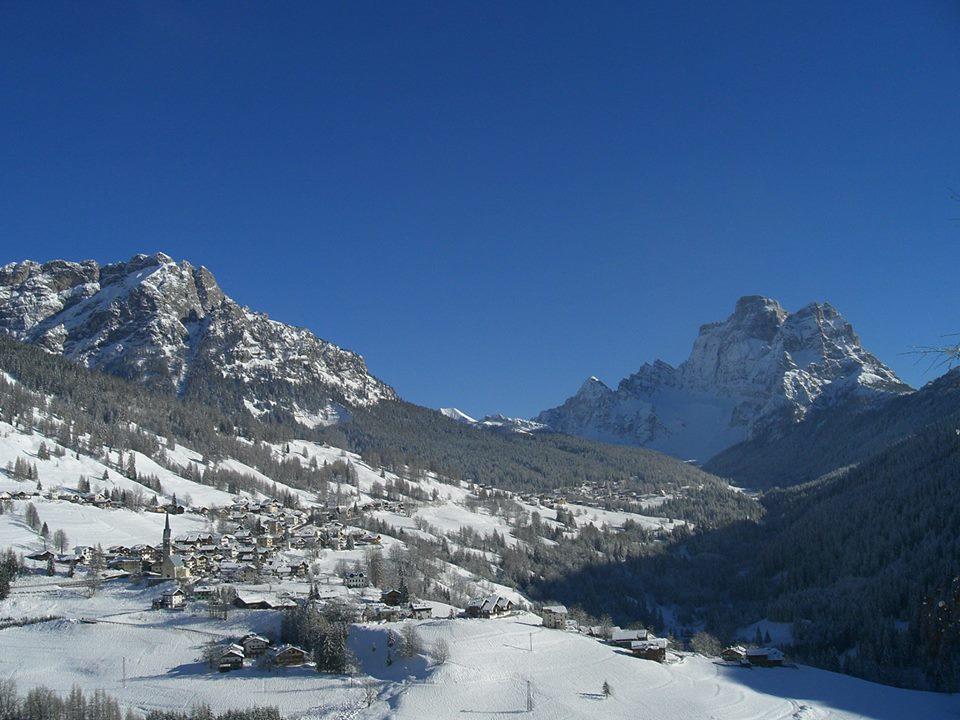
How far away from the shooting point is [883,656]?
330 feet

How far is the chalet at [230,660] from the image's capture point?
2744 inches

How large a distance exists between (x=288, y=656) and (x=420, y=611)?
81.3 ft

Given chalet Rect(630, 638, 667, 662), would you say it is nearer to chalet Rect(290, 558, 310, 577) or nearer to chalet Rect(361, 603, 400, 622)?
chalet Rect(361, 603, 400, 622)

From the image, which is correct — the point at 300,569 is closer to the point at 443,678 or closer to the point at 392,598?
the point at 392,598

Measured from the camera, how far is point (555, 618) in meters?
102

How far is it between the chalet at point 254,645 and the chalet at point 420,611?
20638mm

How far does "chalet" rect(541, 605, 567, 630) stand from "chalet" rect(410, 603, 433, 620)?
13.5m

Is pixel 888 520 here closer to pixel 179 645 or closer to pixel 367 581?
pixel 367 581

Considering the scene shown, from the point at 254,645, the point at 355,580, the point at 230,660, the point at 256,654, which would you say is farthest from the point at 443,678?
the point at 355,580

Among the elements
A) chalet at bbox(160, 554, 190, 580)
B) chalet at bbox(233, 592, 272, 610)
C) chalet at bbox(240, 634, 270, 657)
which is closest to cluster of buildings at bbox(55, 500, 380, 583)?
chalet at bbox(160, 554, 190, 580)

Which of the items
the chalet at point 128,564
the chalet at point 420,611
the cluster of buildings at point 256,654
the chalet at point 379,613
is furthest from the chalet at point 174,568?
the cluster of buildings at point 256,654

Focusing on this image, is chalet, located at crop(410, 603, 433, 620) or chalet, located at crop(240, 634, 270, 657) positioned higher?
chalet, located at crop(410, 603, 433, 620)

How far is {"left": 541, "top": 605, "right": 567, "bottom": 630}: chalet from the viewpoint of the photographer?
9688 centimetres

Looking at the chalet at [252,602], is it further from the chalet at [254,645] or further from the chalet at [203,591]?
the chalet at [254,645]
